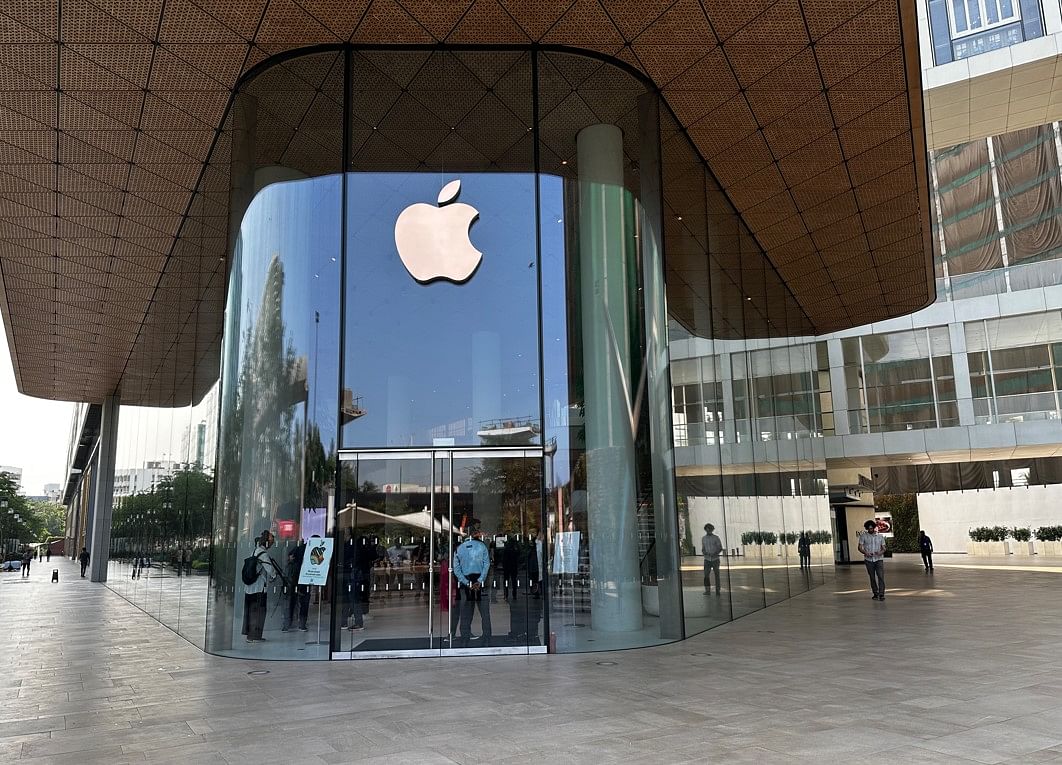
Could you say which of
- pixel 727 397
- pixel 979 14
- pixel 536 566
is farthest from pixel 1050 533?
pixel 536 566

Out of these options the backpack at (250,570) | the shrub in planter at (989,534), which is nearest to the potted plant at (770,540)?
the backpack at (250,570)

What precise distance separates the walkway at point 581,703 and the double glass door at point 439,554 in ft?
1.79

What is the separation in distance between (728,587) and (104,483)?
3029 cm

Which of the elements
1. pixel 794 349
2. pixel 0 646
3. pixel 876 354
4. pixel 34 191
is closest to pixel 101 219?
A: pixel 34 191

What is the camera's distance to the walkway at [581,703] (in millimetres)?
5469

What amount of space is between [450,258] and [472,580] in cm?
410

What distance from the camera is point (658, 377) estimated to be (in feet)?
37.2

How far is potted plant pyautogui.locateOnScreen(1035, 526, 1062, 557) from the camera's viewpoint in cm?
4047

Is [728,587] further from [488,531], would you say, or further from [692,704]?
[692,704]

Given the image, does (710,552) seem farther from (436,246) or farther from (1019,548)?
(1019,548)

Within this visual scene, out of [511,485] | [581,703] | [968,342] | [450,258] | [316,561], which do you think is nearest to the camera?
[581,703]

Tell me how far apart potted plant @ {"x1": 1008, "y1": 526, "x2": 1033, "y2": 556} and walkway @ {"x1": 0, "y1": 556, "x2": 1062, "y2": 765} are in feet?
117

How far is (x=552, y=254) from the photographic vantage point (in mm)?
10961

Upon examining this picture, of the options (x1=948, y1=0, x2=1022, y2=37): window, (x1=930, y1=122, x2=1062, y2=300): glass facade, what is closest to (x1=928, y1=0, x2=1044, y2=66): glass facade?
(x1=948, y1=0, x2=1022, y2=37): window
